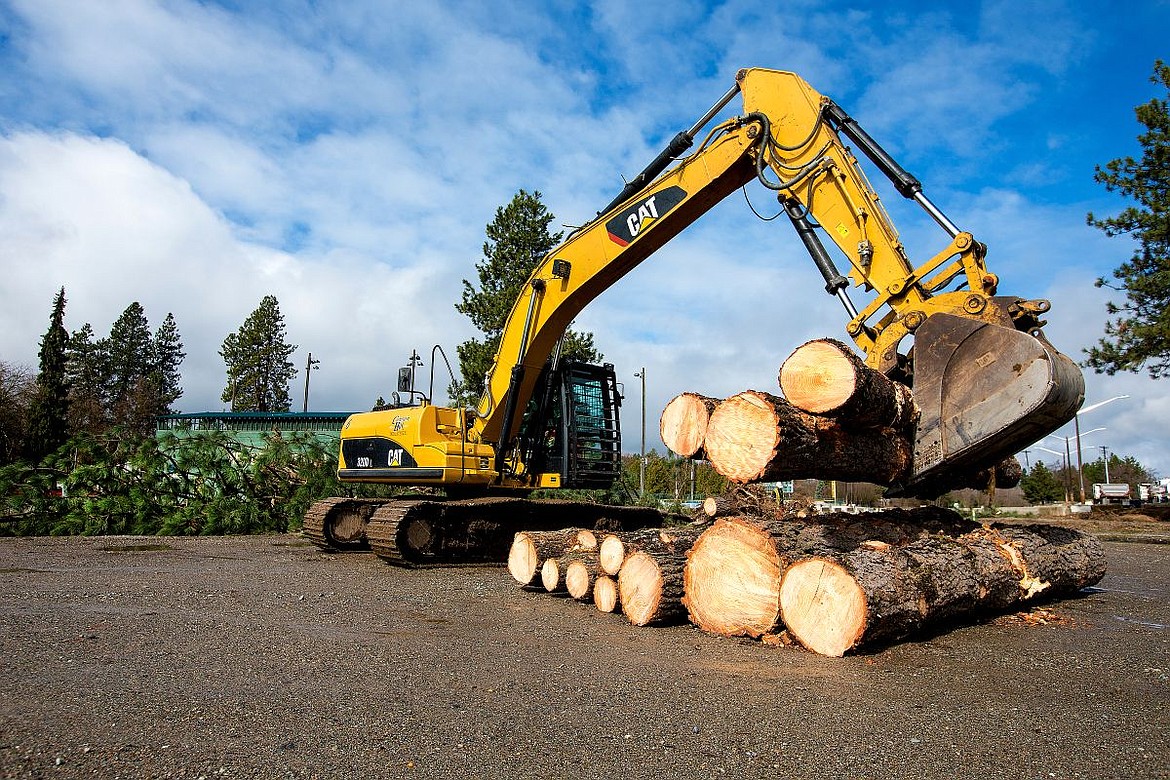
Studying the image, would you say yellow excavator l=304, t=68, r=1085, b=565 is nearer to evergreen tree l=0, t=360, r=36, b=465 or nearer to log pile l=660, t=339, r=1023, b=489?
log pile l=660, t=339, r=1023, b=489

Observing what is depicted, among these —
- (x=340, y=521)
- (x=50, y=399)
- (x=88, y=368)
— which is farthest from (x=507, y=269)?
(x=88, y=368)

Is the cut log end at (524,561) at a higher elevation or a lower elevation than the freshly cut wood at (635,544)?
lower

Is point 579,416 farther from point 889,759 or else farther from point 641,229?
point 889,759

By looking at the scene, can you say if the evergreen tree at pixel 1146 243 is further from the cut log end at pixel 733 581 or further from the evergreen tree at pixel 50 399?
the evergreen tree at pixel 50 399

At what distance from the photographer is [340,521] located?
11664 millimetres

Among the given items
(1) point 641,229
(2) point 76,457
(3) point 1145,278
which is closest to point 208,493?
(2) point 76,457

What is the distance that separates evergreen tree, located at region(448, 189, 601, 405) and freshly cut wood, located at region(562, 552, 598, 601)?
56.1ft

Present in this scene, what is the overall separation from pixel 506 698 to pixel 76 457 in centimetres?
1492

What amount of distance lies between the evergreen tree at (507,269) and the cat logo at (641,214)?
15.3m

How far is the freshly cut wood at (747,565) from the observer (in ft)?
18.4

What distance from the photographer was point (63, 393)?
42875 millimetres

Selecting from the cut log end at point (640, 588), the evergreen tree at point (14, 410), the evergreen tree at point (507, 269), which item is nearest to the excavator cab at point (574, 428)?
the cut log end at point (640, 588)

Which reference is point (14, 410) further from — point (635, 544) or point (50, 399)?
point (635, 544)

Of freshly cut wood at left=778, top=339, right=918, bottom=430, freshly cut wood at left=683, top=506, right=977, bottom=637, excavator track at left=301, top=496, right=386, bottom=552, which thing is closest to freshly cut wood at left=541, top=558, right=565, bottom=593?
freshly cut wood at left=683, top=506, right=977, bottom=637
